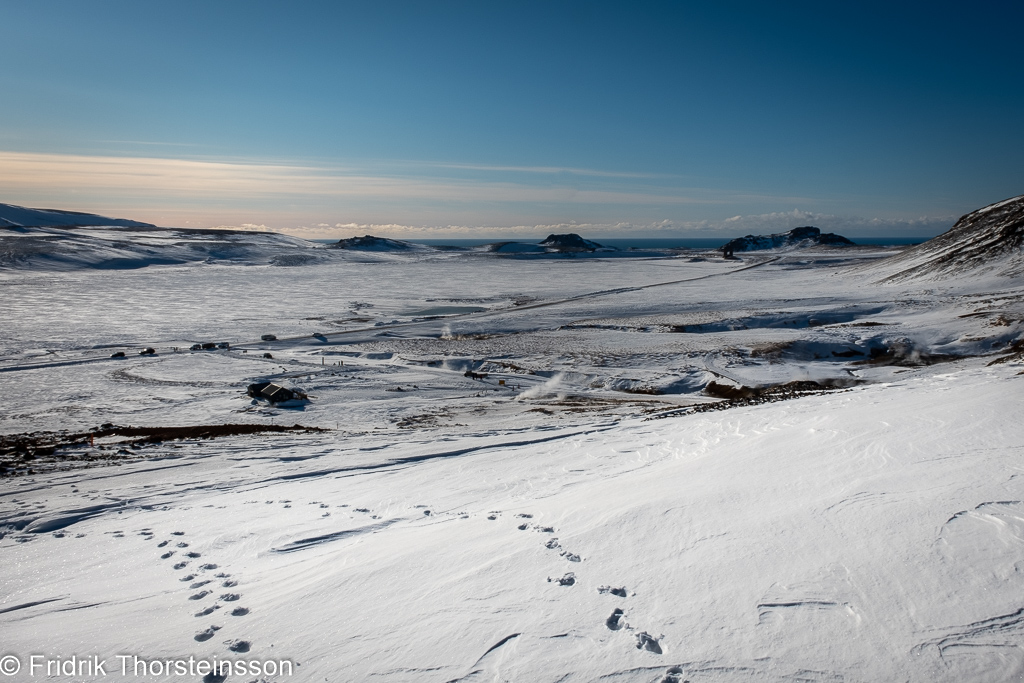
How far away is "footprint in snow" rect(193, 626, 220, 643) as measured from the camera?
4.68 meters

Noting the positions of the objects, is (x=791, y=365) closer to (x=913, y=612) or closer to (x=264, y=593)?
(x=913, y=612)

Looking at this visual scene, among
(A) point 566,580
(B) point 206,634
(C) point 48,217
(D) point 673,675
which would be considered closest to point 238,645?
(B) point 206,634

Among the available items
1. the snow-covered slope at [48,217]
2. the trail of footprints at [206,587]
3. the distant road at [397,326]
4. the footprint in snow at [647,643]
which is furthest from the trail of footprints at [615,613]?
the snow-covered slope at [48,217]

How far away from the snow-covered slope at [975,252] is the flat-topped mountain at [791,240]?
197 ft

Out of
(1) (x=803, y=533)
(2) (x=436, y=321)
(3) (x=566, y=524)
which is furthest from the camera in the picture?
(2) (x=436, y=321)

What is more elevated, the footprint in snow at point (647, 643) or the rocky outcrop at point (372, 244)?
the rocky outcrop at point (372, 244)

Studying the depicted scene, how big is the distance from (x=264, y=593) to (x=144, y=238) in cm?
11985

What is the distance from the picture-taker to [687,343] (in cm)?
2786

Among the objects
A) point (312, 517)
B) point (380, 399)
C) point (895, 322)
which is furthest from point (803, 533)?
point (895, 322)

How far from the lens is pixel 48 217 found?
154m

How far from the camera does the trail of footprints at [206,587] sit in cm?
461
